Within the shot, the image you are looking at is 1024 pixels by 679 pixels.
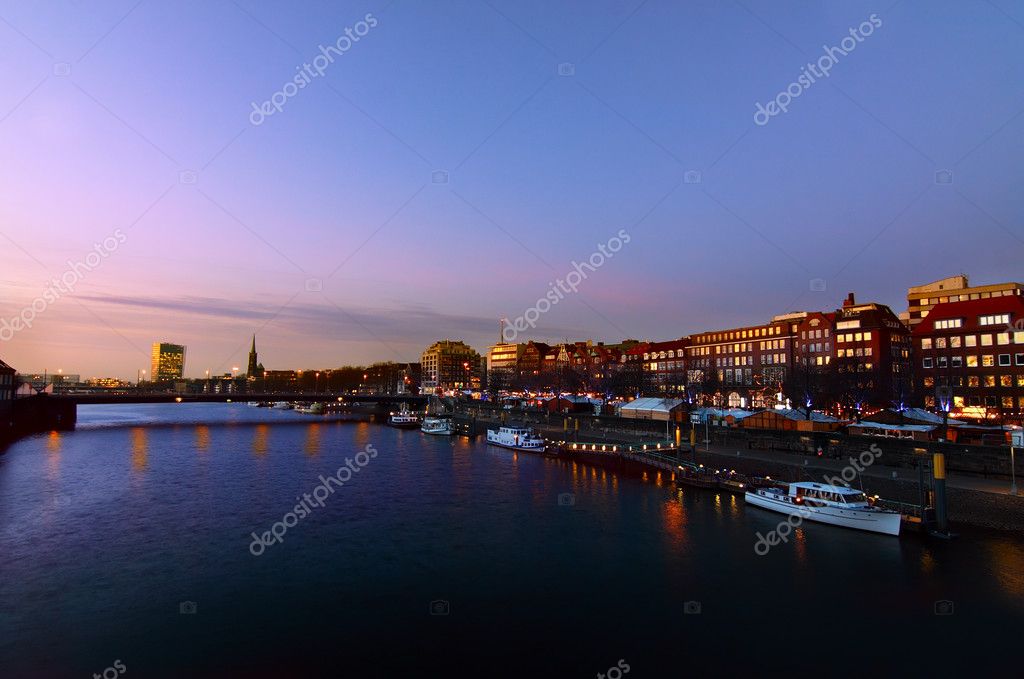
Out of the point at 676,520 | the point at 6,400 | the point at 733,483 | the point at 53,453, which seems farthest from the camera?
the point at 6,400

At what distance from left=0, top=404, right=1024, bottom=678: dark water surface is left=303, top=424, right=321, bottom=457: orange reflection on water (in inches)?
1181

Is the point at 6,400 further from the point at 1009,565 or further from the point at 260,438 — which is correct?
the point at 1009,565

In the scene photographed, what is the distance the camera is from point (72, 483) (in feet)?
163

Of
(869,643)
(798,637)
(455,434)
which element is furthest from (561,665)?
(455,434)

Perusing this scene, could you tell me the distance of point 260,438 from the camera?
9331cm

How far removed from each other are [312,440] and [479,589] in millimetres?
72601

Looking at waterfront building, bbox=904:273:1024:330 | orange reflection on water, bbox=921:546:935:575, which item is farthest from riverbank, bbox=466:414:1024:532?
waterfront building, bbox=904:273:1024:330

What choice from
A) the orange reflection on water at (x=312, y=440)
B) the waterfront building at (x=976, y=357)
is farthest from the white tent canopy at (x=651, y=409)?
the orange reflection on water at (x=312, y=440)

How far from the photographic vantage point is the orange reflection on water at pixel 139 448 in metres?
61.8

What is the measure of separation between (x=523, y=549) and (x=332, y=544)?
431 inches

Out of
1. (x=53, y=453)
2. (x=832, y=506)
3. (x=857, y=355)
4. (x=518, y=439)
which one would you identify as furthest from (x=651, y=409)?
(x=53, y=453)

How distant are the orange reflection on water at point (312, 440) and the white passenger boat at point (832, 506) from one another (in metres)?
55.6

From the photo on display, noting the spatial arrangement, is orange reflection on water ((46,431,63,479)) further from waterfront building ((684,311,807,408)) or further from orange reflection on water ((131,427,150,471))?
waterfront building ((684,311,807,408))

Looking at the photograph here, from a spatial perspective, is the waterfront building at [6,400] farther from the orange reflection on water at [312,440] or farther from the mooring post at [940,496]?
the mooring post at [940,496]
